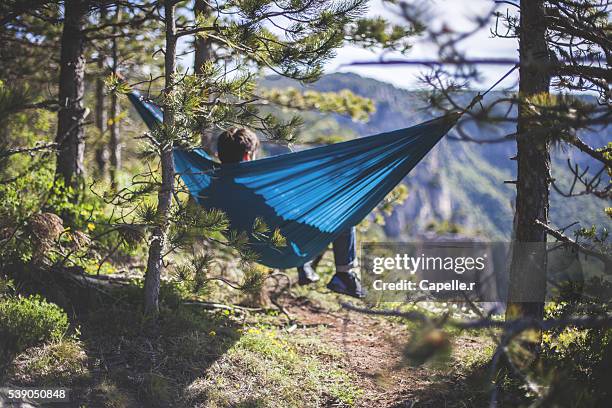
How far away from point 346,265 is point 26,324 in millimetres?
1845

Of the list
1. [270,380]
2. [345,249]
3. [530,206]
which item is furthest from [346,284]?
[530,206]

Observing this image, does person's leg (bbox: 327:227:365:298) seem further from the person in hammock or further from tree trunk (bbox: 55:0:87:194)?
tree trunk (bbox: 55:0:87:194)

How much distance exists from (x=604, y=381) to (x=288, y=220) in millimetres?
1689

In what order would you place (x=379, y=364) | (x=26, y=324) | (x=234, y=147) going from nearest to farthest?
1. (x=26, y=324)
2. (x=379, y=364)
3. (x=234, y=147)

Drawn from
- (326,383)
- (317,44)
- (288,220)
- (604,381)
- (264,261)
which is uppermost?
(317,44)

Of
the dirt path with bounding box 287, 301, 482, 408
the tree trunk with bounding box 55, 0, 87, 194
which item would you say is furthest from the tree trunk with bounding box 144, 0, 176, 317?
the dirt path with bounding box 287, 301, 482, 408

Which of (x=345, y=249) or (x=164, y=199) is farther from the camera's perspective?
(x=345, y=249)

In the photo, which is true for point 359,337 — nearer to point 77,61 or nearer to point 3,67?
point 77,61

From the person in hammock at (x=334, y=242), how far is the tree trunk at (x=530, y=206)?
118cm

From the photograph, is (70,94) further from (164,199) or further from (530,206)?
(530,206)

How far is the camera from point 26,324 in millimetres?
2508

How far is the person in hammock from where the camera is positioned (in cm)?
329

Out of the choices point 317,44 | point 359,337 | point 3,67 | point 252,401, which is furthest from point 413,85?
point 3,67

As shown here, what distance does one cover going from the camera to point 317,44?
2.78 meters
